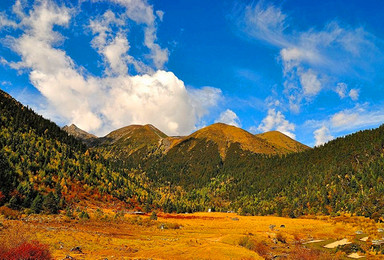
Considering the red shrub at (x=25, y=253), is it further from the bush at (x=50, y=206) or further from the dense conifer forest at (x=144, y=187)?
the bush at (x=50, y=206)

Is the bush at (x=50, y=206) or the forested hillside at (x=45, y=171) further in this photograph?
the forested hillside at (x=45, y=171)

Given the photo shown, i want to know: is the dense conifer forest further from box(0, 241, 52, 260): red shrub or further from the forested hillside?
box(0, 241, 52, 260): red shrub

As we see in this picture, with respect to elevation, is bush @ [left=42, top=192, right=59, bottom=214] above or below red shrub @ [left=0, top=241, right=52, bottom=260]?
below

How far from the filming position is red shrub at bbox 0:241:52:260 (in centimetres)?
1585

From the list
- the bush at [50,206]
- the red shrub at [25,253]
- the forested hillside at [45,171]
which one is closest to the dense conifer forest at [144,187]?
the bush at [50,206]

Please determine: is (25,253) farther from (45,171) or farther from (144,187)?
(144,187)

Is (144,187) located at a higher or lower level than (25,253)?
higher

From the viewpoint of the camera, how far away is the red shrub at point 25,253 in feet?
52.0

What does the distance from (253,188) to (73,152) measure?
110 metres

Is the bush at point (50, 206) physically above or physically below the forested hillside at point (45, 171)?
below

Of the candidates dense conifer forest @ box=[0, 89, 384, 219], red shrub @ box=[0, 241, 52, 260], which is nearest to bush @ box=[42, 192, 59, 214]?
dense conifer forest @ box=[0, 89, 384, 219]

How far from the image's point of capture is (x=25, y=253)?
54.1 feet

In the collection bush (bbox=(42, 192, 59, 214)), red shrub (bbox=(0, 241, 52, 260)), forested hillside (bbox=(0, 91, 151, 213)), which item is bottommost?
bush (bbox=(42, 192, 59, 214))

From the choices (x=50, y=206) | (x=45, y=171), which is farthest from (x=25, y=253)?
(x=45, y=171)
